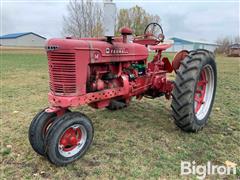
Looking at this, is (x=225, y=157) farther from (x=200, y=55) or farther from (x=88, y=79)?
(x=88, y=79)

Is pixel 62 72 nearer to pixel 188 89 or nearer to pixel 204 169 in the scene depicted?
pixel 188 89

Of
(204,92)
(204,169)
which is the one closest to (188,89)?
(204,92)

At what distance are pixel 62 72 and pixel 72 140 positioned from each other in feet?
2.69

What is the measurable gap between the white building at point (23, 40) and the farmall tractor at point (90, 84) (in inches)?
A: 3267

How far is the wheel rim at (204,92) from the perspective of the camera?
4152mm

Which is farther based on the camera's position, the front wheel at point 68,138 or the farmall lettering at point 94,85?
the farmall lettering at point 94,85

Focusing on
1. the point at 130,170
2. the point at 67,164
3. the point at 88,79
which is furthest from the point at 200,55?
the point at 67,164

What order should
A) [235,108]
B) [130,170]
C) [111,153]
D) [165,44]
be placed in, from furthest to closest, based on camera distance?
[235,108], [165,44], [111,153], [130,170]

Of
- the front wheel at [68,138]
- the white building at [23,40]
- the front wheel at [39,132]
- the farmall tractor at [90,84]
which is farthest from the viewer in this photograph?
the white building at [23,40]

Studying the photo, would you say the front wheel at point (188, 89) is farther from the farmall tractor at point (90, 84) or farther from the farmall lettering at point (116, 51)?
the farmall lettering at point (116, 51)

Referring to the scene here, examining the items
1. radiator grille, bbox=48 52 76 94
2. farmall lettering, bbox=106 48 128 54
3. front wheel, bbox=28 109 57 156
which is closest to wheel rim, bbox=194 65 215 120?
farmall lettering, bbox=106 48 128 54

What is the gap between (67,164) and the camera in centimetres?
279

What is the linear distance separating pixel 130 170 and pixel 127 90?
1.20m

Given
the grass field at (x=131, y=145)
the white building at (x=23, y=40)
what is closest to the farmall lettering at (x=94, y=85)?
the grass field at (x=131, y=145)
